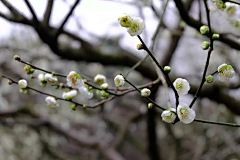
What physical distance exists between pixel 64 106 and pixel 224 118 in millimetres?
2972

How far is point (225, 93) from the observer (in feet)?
4.15

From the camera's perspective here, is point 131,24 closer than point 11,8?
Yes

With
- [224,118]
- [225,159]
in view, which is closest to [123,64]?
[225,159]

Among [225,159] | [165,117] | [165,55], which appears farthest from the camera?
[225,159]

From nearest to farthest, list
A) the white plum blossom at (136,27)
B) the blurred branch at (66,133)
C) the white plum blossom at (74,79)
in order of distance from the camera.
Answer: the white plum blossom at (136,27) → the white plum blossom at (74,79) → the blurred branch at (66,133)

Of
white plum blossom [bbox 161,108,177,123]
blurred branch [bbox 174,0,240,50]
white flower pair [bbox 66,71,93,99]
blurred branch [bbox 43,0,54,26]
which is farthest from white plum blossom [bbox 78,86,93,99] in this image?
blurred branch [bbox 43,0,54,26]

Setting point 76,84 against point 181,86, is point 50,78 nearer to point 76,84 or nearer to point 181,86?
point 76,84

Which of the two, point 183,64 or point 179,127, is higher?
point 183,64

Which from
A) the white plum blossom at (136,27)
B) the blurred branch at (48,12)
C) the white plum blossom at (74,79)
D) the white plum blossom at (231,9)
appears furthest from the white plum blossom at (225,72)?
the blurred branch at (48,12)

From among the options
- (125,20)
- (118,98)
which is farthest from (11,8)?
(118,98)

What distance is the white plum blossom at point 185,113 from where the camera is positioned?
0.38 meters

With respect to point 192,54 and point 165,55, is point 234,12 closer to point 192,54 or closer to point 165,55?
point 165,55

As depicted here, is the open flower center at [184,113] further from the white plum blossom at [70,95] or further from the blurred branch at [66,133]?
the blurred branch at [66,133]

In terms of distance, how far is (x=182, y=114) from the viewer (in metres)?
0.39
